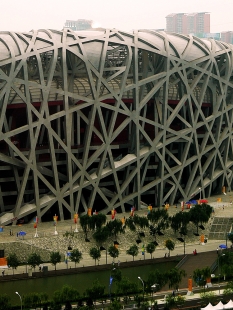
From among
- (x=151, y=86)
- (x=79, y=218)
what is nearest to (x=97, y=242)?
(x=79, y=218)

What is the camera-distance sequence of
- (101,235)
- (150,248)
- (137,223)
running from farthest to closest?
(137,223)
(101,235)
(150,248)

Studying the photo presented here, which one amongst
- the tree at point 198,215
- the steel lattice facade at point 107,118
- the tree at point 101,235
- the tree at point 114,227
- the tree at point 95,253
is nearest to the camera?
the tree at point 95,253

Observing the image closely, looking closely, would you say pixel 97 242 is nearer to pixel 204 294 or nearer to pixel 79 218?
pixel 79 218

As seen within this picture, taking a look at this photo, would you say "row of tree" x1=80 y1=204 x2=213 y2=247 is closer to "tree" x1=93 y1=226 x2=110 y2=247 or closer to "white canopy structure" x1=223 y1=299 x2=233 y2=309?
"tree" x1=93 y1=226 x2=110 y2=247

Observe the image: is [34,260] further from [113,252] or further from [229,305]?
[229,305]

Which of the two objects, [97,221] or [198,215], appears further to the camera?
[198,215]

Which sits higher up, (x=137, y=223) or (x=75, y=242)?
(x=137, y=223)

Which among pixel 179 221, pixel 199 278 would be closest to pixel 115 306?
pixel 199 278

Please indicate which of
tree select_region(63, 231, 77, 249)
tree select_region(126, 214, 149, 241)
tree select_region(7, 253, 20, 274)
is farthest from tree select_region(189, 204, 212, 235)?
tree select_region(7, 253, 20, 274)

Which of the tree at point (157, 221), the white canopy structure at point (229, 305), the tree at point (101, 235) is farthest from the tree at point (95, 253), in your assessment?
the white canopy structure at point (229, 305)

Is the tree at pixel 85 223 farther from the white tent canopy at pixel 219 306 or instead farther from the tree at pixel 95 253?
the white tent canopy at pixel 219 306
